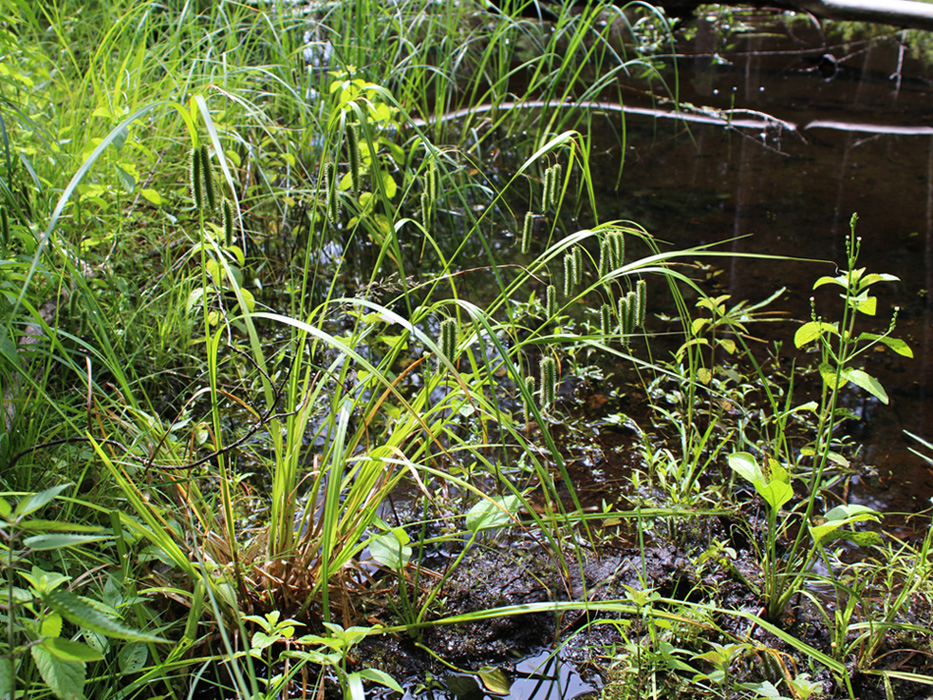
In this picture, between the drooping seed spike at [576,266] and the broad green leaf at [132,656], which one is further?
the drooping seed spike at [576,266]

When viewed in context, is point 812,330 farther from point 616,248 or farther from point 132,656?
point 132,656

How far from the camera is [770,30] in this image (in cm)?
539

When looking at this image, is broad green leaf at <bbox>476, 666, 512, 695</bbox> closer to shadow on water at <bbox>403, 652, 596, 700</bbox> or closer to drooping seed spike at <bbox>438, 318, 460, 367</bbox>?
shadow on water at <bbox>403, 652, 596, 700</bbox>

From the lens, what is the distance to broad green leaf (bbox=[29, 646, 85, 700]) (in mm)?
821

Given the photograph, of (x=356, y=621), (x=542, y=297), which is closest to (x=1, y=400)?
(x=356, y=621)

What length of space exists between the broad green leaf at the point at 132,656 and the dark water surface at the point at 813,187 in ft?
4.89

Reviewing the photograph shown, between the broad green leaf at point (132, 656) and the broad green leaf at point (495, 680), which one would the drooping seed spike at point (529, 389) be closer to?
the broad green leaf at point (495, 680)

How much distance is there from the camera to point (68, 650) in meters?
0.80

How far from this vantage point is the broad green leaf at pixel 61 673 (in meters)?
0.82

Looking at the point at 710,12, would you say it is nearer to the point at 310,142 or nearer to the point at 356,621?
the point at 310,142

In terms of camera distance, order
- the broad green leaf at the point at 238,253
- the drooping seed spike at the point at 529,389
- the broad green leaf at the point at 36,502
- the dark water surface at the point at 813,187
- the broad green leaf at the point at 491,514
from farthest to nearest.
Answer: the dark water surface at the point at 813,187, the broad green leaf at the point at 238,253, the broad green leaf at the point at 491,514, the drooping seed spike at the point at 529,389, the broad green leaf at the point at 36,502

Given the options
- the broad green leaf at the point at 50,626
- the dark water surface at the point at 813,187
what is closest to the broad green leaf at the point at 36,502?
the broad green leaf at the point at 50,626

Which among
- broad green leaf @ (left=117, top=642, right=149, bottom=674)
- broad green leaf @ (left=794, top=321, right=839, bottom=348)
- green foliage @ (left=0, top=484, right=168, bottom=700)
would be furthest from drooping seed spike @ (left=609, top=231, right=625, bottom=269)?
broad green leaf @ (left=117, top=642, right=149, bottom=674)

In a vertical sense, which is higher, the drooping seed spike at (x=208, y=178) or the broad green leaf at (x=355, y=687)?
the drooping seed spike at (x=208, y=178)
